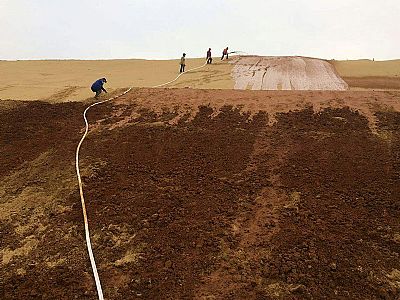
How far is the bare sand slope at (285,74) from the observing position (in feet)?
47.2

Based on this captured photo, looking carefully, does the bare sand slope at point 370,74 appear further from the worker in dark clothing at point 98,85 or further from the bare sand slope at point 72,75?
the worker in dark clothing at point 98,85

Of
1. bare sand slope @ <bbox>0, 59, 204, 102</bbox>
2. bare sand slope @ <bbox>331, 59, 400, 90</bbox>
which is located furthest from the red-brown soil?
bare sand slope @ <bbox>0, 59, 204, 102</bbox>

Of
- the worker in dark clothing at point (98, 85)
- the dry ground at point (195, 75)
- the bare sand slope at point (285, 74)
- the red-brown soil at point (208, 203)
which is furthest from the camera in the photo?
the dry ground at point (195, 75)

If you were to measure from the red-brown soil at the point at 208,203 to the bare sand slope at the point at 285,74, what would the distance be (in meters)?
2.88

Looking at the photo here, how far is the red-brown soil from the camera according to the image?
5102 mm

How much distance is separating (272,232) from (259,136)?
4034 mm

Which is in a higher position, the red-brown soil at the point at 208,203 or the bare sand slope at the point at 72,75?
the bare sand slope at the point at 72,75

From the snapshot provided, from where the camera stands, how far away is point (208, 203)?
22.7 ft

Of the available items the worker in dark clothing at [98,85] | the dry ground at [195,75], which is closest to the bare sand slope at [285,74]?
the dry ground at [195,75]

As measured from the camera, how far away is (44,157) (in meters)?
9.16

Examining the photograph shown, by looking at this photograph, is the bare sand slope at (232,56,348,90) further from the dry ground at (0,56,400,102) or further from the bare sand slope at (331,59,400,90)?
the bare sand slope at (331,59,400,90)

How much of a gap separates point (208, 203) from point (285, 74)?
1128 centimetres

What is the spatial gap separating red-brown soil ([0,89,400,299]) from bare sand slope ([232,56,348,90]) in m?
2.88

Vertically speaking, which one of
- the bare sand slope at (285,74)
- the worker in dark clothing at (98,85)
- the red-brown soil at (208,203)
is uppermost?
the bare sand slope at (285,74)
